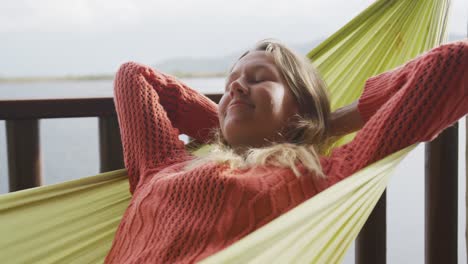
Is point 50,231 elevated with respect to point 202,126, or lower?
lower

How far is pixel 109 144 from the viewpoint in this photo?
55.2 inches

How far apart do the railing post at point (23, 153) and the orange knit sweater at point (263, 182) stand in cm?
42

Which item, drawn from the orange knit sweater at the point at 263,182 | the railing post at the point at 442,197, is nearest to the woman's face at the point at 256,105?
the orange knit sweater at the point at 263,182

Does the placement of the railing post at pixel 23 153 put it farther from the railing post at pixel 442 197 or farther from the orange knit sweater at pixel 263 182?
the railing post at pixel 442 197

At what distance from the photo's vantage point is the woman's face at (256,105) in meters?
1.05

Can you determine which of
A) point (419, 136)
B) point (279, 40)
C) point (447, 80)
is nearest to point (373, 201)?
point (419, 136)

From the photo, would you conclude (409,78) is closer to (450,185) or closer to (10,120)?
(450,185)

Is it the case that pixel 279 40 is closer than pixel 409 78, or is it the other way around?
pixel 409 78

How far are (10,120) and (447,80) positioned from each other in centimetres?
101

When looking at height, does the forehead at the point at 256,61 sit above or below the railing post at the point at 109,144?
above

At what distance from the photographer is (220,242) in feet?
2.93

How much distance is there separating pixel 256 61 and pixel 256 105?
0.10 metres

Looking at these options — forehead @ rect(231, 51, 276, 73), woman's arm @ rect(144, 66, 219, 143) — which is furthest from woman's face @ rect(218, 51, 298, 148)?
woman's arm @ rect(144, 66, 219, 143)

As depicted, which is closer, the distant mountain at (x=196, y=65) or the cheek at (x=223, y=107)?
the cheek at (x=223, y=107)
